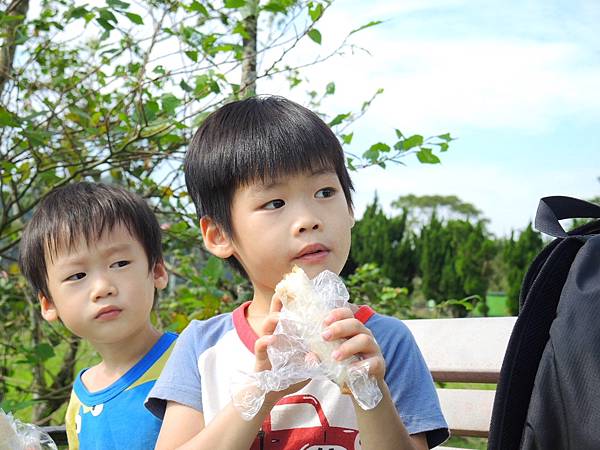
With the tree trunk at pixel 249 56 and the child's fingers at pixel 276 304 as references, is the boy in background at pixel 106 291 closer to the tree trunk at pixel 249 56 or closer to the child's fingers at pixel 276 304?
the child's fingers at pixel 276 304

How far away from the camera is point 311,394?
4.43 ft

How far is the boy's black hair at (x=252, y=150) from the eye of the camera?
134 centimetres

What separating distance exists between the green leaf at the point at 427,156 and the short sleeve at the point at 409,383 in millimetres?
1184

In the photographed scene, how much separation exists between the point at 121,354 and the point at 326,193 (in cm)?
72

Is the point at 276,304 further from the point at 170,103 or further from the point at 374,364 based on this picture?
the point at 170,103

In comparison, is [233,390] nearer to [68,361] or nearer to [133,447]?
[133,447]

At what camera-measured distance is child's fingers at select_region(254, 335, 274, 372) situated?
1.14 meters

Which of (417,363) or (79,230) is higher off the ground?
(79,230)

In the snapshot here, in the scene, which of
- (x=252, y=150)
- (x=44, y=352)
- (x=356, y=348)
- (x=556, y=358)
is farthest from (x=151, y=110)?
(x=556, y=358)

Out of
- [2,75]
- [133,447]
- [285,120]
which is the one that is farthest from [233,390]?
[2,75]

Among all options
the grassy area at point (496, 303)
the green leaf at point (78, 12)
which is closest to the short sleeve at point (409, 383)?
the green leaf at point (78, 12)

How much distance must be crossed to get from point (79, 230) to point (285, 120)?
0.57 meters

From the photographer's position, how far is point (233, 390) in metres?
1.19

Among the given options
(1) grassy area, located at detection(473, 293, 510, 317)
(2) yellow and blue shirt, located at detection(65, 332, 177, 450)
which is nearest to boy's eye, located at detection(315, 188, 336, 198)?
(2) yellow and blue shirt, located at detection(65, 332, 177, 450)
